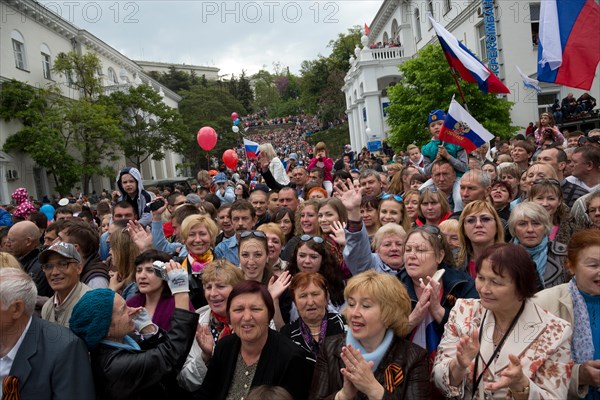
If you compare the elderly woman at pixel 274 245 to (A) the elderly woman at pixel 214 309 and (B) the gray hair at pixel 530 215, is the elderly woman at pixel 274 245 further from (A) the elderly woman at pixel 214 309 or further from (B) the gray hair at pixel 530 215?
(B) the gray hair at pixel 530 215

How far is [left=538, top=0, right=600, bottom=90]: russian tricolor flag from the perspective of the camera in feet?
18.2

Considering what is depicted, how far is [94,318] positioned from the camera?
8.80 ft

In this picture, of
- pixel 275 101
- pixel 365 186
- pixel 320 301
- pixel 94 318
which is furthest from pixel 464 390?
pixel 275 101

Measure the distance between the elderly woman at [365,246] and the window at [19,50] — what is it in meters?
31.1

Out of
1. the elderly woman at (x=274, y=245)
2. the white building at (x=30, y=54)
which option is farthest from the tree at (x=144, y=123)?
the elderly woman at (x=274, y=245)

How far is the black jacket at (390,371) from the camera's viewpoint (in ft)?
8.51

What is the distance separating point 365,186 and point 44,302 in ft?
14.7

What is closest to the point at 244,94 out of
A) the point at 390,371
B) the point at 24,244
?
the point at 24,244

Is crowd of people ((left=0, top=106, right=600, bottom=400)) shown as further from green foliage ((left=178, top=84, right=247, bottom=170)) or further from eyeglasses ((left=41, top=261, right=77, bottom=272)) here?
green foliage ((left=178, top=84, right=247, bottom=170))

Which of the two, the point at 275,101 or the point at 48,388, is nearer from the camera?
the point at 48,388

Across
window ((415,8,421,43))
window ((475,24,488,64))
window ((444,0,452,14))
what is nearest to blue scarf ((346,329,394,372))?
window ((475,24,488,64))

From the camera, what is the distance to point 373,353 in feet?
8.77

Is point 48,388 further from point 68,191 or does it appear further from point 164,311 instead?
point 68,191

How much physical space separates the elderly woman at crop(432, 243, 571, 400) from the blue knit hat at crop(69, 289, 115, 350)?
1.90 m
